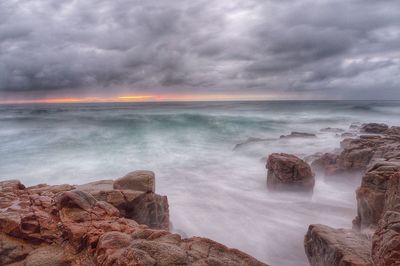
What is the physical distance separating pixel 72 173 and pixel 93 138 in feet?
51.3

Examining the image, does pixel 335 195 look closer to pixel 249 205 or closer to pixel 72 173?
pixel 249 205

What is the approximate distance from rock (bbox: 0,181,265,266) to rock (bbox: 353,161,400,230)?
510 centimetres

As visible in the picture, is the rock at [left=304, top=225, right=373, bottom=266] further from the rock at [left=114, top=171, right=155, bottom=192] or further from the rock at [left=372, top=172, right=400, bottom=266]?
the rock at [left=114, top=171, right=155, bottom=192]

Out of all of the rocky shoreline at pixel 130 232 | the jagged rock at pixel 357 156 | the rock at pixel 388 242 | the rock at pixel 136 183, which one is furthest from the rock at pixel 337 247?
the jagged rock at pixel 357 156

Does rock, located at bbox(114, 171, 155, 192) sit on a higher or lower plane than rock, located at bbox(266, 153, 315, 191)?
higher

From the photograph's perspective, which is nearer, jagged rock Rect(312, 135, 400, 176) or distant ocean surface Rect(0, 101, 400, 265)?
distant ocean surface Rect(0, 101, 400, 265)

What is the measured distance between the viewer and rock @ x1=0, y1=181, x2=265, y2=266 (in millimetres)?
4785

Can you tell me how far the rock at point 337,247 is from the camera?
5504mm

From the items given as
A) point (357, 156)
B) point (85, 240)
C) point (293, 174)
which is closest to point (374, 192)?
point (293, 174)

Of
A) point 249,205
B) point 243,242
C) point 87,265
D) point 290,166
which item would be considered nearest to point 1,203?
point 87,265

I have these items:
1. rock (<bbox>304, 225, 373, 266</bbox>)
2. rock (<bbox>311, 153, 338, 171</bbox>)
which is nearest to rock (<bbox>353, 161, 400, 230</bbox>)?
rock (<bbox>304, 225, 373, 266</bbox>)

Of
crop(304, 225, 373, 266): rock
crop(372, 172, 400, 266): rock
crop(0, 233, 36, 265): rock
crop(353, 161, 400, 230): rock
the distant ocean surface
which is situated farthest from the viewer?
the distant ocean surface

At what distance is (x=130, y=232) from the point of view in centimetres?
580

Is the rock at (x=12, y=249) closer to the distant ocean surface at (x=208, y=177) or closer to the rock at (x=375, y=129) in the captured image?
the distant ocean surface at (x=208, y=177)
